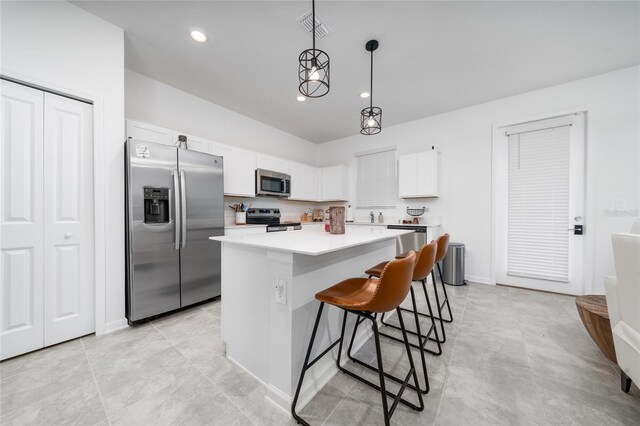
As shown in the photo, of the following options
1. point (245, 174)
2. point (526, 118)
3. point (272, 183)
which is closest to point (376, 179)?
point (272, 183)

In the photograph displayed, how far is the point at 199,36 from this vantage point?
2314mm

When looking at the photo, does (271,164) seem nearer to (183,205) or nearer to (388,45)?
(183,205)

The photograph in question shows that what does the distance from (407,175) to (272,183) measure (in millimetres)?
2532

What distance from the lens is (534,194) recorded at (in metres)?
3.42

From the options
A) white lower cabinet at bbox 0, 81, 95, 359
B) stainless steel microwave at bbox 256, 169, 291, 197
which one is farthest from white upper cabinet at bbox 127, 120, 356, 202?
white lower cabinet at bbox 0, 81, 95, 359

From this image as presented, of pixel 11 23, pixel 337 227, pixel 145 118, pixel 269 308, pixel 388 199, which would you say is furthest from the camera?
pixel 388 199

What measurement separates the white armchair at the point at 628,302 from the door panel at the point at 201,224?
3362 millimetres

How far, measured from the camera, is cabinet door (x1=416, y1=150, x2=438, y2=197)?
401 centimetres

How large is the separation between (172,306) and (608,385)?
3.69 meters

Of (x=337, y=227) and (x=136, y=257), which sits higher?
(x=337, y=227)

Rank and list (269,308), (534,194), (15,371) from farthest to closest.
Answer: (534,194), (15,371), (269,308)

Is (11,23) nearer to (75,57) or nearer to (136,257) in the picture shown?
(75,57)

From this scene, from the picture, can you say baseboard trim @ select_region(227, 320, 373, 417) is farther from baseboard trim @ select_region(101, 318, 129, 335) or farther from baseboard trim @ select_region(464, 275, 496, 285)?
baseboard trim @ select_region(464, 275, 496, 285)

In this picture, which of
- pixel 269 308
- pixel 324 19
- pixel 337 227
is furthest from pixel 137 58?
pixel 269 308
